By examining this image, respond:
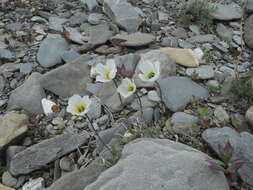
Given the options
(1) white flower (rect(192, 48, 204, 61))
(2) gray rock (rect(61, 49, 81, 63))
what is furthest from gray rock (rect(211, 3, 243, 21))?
(2) gray rock (rect(61, 49, 81, 63))

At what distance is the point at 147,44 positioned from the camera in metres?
4.27

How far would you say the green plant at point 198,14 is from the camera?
15.1 feet

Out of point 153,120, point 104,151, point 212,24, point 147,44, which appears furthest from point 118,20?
point 104,151

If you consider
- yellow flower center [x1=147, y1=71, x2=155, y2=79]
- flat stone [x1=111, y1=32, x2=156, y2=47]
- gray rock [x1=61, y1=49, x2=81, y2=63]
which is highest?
yellow flower center [x1=147, y1=71, x2=155, y2=79]

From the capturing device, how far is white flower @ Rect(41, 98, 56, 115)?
145 inches

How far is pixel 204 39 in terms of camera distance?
4.40 m

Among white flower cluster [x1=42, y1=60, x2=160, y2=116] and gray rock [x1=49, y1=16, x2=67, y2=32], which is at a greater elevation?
white flower cluster [x1=42, y1=60, x2=160, y2=116]

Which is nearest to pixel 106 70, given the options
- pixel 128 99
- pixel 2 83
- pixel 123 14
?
pixel 128 99

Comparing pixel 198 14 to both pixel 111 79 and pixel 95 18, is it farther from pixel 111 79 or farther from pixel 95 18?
pixel 111 79

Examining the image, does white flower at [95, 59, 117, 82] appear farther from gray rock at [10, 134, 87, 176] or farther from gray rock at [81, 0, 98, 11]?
gray rock at [81, 0, 98, 11]

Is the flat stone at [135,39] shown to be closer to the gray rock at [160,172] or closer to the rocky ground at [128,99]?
the rocky ground at [128,99]

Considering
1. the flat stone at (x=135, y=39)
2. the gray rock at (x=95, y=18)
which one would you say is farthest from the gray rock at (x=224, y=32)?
the gray rock at (x=95, y=18)

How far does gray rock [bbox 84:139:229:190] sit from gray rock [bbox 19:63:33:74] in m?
1.97

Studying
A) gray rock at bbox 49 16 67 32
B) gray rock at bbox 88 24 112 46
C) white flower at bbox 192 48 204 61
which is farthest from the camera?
gray rock at bbox 49 16 67 32
